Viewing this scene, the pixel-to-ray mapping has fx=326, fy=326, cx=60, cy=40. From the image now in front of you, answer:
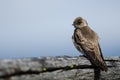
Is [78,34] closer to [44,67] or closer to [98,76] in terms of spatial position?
[98,76]

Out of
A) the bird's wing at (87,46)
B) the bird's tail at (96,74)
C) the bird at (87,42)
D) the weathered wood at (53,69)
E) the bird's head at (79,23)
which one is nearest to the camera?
the weathered wood at (53,69)

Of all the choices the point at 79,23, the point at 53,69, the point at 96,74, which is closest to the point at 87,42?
the point at 96,74

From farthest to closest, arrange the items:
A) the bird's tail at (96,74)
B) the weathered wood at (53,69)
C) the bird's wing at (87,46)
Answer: the bird's wing at (87,46), the bird's tail at (96,74), the weathered wood at (53,69)

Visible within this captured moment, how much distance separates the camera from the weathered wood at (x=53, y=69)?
6.98ft

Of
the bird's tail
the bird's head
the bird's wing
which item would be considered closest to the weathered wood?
the bird's tail

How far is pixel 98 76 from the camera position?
3537mm

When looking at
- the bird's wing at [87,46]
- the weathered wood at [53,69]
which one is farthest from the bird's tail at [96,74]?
the bird's wing at [87,46]

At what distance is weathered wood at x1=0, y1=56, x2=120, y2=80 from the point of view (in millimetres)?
2126

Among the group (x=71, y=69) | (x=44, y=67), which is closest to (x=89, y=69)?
(x=71, y=69)

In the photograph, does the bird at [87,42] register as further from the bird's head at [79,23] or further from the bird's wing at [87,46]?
the bird's head at [79,23]

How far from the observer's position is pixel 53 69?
2.87 metres

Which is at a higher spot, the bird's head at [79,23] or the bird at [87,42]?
the bird's head at [79,23]

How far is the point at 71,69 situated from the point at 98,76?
43 cm

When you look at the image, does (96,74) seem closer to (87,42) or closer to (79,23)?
(87,42)
